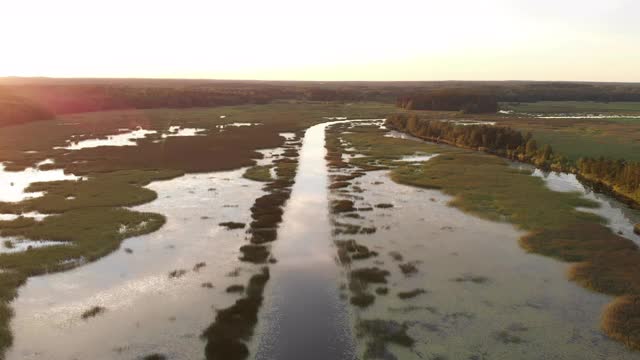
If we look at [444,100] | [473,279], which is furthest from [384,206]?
[444,100]

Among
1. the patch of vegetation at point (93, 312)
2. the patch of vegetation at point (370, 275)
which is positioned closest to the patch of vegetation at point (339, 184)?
the patch of vegetation at point (370, 275)

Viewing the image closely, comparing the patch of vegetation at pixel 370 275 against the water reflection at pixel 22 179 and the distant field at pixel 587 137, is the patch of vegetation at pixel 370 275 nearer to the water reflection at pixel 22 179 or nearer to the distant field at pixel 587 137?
the water reflection at pixel 22 179

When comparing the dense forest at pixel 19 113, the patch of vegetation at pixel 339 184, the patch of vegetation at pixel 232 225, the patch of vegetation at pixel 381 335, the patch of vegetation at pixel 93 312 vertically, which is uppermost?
the dense forest at pixel 19 113

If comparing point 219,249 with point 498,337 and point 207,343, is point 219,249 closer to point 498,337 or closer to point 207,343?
point 207,343

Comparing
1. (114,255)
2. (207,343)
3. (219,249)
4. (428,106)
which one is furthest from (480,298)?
(428,106)

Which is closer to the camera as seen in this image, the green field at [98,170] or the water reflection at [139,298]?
the water reflection at [139,298]

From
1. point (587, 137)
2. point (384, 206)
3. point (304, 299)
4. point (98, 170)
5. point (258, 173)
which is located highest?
point (587, 137)

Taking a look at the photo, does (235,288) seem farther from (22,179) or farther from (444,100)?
(444,100)
